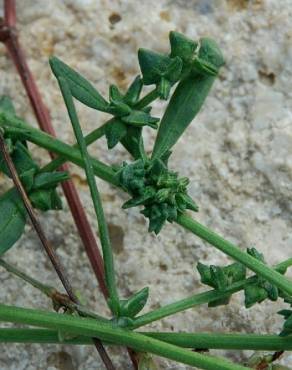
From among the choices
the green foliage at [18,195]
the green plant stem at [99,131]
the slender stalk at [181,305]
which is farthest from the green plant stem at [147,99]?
the slender stalk at [181,305]

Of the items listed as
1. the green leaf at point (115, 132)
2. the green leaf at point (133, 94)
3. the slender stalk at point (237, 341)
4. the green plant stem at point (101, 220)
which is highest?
Result: the green leaf at point (133, 94)

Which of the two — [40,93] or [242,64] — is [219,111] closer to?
[242,64]

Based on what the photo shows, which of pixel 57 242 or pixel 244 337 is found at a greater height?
pixel 57 242

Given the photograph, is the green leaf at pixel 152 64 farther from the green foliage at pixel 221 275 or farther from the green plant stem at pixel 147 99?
the green foliage at pixel 221 275

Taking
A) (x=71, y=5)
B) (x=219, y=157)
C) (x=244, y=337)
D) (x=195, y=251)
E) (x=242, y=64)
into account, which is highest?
(x=71, y=5)

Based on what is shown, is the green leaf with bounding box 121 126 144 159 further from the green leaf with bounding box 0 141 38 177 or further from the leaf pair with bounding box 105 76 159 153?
the green leaf with bounding box 0 141 38 177

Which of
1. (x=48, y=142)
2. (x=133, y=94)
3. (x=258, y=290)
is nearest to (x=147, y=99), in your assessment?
(x=133, y=94)

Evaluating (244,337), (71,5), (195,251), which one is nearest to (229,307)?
(195,251)
